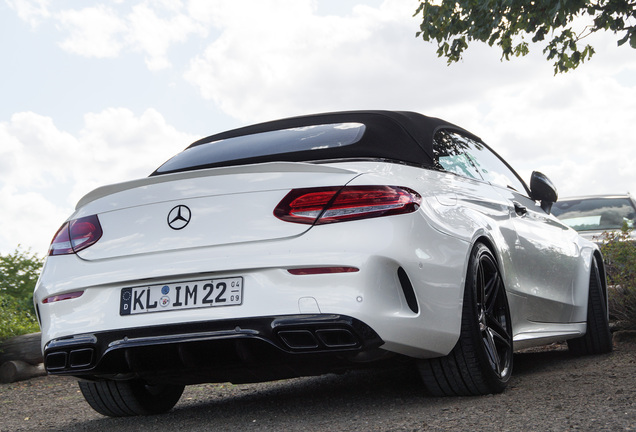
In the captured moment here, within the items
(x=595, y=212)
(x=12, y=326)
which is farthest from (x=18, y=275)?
(x=595, y=212)

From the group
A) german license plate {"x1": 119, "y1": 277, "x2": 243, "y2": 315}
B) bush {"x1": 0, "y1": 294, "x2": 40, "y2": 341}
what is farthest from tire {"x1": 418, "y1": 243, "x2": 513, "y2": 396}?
bush {"x1": 0, "y1": 294, "x2": 40, "y2": 341}

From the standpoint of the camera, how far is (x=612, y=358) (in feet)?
19.4

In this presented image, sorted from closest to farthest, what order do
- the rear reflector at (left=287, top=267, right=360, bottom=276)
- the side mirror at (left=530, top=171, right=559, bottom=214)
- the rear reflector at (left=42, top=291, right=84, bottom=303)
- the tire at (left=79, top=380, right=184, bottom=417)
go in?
1. the rear reflector at (left=287, top=267, right=360, bottom=276)
2. the rear reflector at (left=42, top=291, right=84, bottom=303)
3. the tire at (left=79, top=380, right=184, bottom=417)
4. the side mirror at (left=530, top=171, right=559, bottom=214)

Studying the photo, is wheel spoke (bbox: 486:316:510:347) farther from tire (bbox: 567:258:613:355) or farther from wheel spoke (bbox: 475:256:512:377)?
tire (bbox: 567:258:613:355)

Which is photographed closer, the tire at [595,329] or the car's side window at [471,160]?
the car's side window at [471,160]

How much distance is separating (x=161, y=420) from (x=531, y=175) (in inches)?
118

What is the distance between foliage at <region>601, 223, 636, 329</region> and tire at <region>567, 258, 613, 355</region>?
76 centimetres

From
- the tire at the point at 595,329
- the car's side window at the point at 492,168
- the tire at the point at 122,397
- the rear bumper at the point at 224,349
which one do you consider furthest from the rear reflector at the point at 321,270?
the tire at the point at 595,329

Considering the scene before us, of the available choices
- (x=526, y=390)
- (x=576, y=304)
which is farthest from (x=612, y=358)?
(x=526, y=390)

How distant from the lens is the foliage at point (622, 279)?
7.03 meters

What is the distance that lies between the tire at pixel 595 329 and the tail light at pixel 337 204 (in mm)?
3133

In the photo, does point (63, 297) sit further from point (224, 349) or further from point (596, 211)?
point (596, 211)

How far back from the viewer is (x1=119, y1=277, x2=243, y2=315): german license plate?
3537 mm

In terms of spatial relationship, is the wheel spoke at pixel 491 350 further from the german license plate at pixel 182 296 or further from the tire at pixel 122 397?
the tire at pixel 122 397
